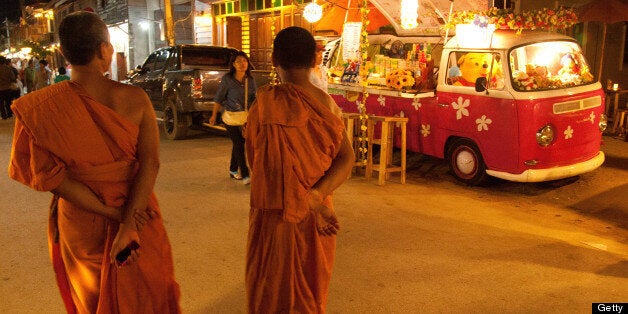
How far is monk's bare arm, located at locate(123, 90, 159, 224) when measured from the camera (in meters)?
2.35

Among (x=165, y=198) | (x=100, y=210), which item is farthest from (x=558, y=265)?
(x=165, y=198)

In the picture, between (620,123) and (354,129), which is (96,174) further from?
(620,123)

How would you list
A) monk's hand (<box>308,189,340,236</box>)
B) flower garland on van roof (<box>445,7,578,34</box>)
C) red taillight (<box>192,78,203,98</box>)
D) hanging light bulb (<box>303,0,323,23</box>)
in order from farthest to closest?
red taillight (<box>192,78,203,98</box>) < hanging light bulb (<box>303,0,323,23</box>) < flower garland on van roof (<box>445,7,578,34</box>) < monk's hand (<box>308,189,340,236</box>)

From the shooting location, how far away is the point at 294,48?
2486 millimetres

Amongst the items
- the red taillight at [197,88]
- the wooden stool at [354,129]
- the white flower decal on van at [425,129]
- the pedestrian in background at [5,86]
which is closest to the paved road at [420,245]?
the wooden stool at [354,129]

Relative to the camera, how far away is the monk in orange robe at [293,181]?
7.75 ft

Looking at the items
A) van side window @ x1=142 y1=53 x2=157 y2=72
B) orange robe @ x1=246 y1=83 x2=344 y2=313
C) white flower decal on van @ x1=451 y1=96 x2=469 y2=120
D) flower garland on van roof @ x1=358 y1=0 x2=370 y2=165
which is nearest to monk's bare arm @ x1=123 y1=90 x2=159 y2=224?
orange robe @ x1=246 y1=83 x2=344 y2=313

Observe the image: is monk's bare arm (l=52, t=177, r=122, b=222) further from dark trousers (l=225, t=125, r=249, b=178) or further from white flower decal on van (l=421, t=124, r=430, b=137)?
white flower decal on van (l=421, t=124, r=430, b=137)

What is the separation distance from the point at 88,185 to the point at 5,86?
1488 centimetres

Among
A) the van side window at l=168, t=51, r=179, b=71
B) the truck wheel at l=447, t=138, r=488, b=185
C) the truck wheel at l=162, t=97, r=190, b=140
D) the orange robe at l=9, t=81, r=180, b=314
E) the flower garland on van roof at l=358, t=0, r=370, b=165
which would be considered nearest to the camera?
the orange robe at l=9, t=81, r=180, b=314

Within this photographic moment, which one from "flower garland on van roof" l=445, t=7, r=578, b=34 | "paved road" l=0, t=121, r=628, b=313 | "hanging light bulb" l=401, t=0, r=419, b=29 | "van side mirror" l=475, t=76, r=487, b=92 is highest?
"hanging light bulb" l=401, t=0, r=419, b=29

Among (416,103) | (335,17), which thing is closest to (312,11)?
(335,17)

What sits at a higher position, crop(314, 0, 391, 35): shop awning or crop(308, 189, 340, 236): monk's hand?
crop(314, 0, 391, 35): shop awning

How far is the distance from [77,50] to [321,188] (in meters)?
1.21
